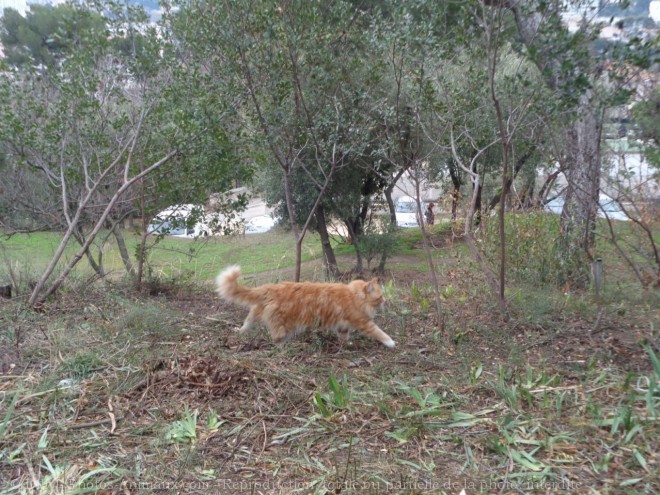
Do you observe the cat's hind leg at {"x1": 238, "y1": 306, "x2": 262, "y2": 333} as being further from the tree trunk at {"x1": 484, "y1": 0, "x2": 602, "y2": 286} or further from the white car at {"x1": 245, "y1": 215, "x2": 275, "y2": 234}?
the white car at {"x1": 245, "y1": 215, "x2": 275, "y2": 234}

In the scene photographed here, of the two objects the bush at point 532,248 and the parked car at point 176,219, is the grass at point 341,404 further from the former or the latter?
the parked car at point 176,219

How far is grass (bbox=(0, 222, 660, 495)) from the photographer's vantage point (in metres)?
3.64

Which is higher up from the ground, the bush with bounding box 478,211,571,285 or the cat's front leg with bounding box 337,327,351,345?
the bush with bounding box 478,211,571,285

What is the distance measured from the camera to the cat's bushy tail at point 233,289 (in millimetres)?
6059

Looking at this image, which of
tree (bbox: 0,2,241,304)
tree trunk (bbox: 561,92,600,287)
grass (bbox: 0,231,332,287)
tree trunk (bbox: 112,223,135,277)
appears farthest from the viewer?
tree trunk (bbox: 112,223,135,277)

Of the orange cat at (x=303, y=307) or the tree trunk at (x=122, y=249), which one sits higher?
the tree trunk at (x=122, y=249)

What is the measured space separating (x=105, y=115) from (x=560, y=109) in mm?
6975

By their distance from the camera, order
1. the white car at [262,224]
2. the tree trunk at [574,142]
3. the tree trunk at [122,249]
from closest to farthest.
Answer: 1. the tree trunk at [574,142]
2. the tree trunk at [122,249]
3. the white car at [262,224]

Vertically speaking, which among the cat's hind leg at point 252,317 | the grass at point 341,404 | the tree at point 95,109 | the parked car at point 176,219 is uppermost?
the tree at point 95,109

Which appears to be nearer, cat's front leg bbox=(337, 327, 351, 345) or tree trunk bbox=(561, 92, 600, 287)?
cat's front leg bbox=(337, 327, 351, 345)

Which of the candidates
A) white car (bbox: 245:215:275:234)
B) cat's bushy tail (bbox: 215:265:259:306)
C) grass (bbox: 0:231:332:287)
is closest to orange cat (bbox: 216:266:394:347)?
cat's bushy tail (bbox: 215:265:259:306)

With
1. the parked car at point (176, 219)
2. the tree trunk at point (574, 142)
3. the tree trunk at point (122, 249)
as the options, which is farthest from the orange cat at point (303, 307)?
the tree trunk at point (122, 249)

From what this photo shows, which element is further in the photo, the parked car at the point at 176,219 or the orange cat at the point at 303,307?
the parked car at the point at 176,219

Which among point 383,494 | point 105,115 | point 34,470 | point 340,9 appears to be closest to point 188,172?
point 105,115
